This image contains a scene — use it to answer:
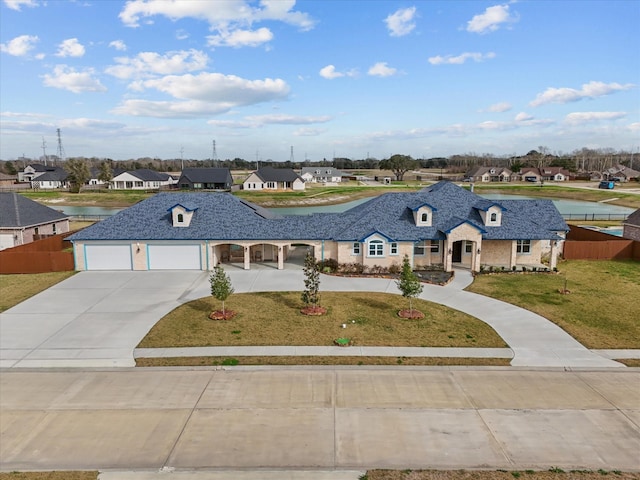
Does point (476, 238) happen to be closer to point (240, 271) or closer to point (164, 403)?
point (240, 271)

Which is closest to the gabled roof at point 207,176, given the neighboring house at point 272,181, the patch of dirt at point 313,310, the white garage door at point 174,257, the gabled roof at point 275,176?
the neighboring house at point 272,181

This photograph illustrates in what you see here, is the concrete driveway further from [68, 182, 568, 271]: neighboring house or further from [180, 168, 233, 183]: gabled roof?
[180, 168, 233, 183]: gabled roof

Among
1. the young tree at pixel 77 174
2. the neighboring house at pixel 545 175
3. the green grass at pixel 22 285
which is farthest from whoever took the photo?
the neighboring house at pixel 545 175

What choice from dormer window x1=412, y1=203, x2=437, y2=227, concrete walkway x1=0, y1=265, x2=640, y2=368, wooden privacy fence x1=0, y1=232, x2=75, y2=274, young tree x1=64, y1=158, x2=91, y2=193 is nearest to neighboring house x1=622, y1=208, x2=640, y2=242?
concrete walkway x1=0, y1=265, x2=640, y2=368

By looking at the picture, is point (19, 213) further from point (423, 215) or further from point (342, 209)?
point (342, 209)

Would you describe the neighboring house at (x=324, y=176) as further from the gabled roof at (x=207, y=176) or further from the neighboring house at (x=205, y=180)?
the neighboring house at (x=205, y=180)

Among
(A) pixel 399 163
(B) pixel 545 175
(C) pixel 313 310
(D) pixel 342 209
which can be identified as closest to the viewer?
(C) pixel 313 310

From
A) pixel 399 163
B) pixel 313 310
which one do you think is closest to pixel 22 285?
pixel 313 310
